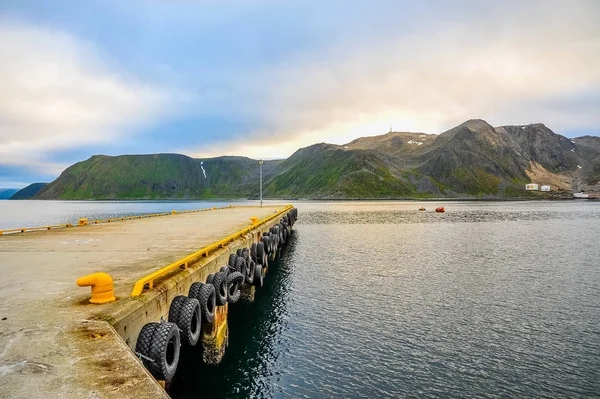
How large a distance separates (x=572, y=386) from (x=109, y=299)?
15260 mm

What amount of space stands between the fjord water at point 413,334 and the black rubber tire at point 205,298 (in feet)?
8.95

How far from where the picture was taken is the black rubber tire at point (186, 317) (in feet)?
36.0

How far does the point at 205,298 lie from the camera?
12.9 m

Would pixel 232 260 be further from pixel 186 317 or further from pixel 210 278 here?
pixel 186 317

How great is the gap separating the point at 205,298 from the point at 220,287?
99.1 inches

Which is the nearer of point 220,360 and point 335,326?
point 220,360

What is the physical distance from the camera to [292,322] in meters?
20.1

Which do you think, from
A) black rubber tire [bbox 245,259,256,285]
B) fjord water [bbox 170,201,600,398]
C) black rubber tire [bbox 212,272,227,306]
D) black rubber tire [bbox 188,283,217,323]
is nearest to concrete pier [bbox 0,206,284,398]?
black rubber tire [bbox 188,283,217,323]

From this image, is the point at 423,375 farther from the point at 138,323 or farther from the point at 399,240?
the point at 399,240

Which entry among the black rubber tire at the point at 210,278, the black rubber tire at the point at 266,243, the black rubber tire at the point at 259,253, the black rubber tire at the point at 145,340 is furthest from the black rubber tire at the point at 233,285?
the black rubber tire at the point at 266,243

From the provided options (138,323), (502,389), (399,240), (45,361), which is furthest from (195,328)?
(399,240)

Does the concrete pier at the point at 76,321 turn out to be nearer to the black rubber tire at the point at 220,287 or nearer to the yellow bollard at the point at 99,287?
the yellow bollard at the point at 99,287

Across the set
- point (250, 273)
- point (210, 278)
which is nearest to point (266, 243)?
point (250, 273)

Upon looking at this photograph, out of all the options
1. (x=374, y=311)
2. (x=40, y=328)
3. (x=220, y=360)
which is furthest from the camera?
(x=374, y=311)
